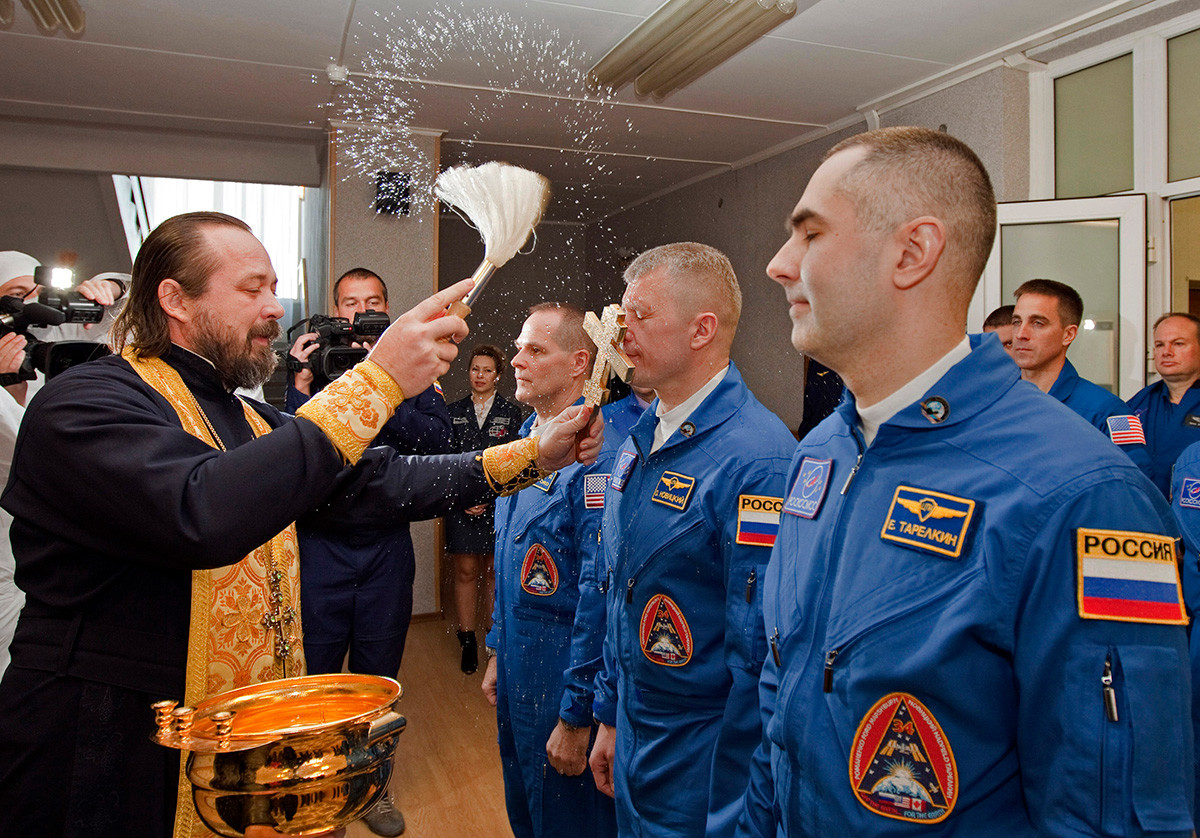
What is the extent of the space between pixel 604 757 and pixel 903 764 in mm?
1068

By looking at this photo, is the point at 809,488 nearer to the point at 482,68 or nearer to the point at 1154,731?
the point at 1154,731

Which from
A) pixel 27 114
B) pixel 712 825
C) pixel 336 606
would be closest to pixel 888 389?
pixel 712 825

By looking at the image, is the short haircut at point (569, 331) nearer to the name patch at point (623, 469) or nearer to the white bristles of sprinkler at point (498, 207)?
the name patch at point (623, 469)

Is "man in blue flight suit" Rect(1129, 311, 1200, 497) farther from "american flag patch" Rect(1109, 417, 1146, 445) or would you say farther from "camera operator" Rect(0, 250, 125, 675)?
"camera operator" Rect(0, 250, 125, 675)

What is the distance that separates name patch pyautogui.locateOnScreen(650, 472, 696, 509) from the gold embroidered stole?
725 mm

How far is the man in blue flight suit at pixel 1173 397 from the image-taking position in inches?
147

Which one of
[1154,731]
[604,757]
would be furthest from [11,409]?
[1154,731]


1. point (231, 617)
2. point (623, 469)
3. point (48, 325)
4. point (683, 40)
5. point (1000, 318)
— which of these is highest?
point (683, 40)

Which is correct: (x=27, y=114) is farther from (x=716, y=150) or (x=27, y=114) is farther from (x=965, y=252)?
(x=965, y=252)

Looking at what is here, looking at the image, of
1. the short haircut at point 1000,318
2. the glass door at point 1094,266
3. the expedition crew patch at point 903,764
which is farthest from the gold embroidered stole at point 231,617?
the glass door at point 1094,266

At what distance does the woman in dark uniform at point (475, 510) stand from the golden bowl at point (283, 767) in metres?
3.65

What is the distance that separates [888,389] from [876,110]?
4661 mm

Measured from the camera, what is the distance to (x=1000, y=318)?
13.9ft

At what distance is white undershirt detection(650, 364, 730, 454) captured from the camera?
180cm
